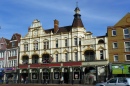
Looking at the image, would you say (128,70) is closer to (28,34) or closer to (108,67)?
(108,67)

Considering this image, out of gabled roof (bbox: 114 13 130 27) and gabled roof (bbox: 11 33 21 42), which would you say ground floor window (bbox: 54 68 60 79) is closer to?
gabled roof (bbox: 11 33 21 42)

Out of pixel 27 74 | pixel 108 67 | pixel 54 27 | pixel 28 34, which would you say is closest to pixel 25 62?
pixel 27 74

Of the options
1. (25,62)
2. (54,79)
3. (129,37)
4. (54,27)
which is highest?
(54,27)

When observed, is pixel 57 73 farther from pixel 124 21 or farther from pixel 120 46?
pixel 124 21

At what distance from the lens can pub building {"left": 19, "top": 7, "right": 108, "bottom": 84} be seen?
56.2 m

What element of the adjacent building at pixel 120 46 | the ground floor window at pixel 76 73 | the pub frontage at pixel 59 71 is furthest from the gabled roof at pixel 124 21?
the ground floor window at pixel 76 73

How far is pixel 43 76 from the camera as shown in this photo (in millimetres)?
62844

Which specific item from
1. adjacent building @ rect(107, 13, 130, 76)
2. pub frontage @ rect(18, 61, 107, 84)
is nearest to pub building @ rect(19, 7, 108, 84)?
pub frontage @ rect(18, 61, 107, 84)

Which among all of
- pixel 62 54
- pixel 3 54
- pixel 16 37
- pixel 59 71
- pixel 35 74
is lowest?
pixel 35 74

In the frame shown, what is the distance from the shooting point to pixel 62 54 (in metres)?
61.1

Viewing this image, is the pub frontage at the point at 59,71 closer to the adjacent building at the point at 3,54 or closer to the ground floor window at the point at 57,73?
the ground floor window at the point at 57,73

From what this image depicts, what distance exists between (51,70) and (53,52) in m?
4.72

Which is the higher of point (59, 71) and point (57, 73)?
point (59, 71)

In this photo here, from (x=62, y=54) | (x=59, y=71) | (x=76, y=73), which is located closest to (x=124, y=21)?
(x=76, y=73)
